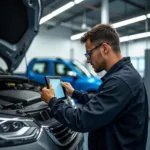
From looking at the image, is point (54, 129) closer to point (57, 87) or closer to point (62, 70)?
point (57, 87)

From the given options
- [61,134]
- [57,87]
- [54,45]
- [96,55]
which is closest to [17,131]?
[61,134]

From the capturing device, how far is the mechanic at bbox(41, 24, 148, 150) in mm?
1281

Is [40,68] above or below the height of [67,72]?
above

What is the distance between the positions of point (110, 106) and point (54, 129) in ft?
1.96

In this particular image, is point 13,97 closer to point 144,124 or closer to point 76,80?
point 144,124

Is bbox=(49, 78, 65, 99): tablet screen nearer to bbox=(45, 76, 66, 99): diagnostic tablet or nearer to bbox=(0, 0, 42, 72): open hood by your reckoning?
bbox=(45, 76, 66, 99): diagnostic tablet

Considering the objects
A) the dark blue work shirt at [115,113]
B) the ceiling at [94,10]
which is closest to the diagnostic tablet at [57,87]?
the dark blue work shirt at [115,113]

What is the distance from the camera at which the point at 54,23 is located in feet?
46.0

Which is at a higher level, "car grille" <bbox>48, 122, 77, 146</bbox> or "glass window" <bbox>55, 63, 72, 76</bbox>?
"glass window" <bbox>55, 63, 72, 76</bbox>

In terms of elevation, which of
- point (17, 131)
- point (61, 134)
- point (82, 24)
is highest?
point (82, 24)

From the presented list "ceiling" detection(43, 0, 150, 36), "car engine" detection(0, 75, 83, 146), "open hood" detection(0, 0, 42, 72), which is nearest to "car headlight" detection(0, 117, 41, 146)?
"car engine" detection(0, 75, 83, 146)

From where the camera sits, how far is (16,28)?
10.4 ft

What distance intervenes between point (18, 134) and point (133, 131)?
76cm

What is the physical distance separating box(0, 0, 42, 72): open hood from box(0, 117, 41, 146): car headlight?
5.90 ft
